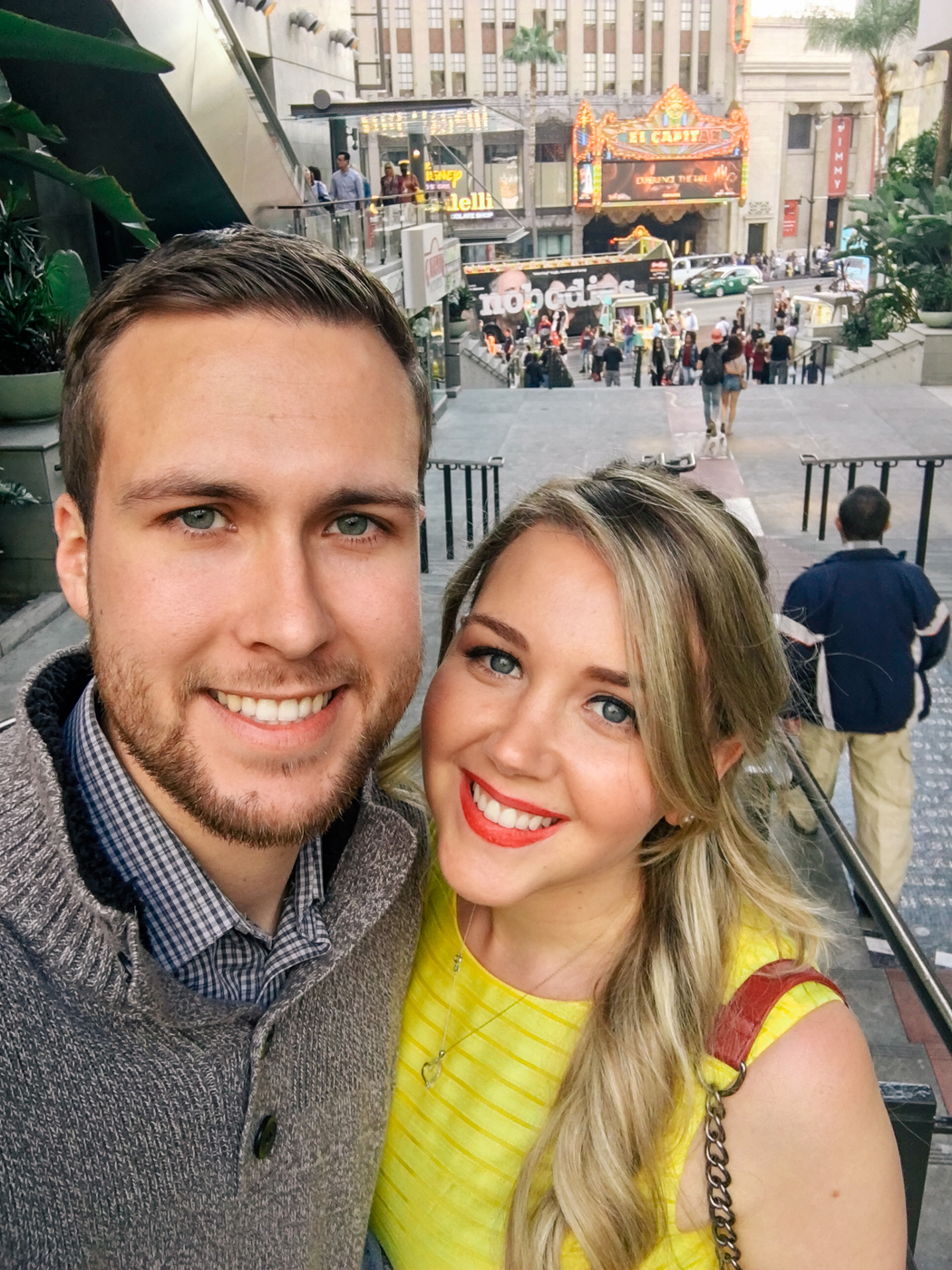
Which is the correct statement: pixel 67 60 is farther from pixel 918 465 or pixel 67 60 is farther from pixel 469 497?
pixel 918 465

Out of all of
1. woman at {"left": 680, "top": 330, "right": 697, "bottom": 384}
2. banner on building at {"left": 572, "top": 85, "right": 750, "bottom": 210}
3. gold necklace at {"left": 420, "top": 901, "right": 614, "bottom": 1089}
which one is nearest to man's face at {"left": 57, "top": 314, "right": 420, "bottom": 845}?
gold necklace at {"left": 420, "top": 901, "right": 614, "bottom": 1089}

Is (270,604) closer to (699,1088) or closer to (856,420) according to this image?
(699,1088)

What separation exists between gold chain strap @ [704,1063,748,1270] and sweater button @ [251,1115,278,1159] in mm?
681

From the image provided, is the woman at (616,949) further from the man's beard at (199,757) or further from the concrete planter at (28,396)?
the concrete planter at (28,396)

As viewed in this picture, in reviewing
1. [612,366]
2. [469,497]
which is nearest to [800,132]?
[612,366]

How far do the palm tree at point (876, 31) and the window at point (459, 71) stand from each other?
20.6 m

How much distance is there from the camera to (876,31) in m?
41.4

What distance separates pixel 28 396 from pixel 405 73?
5754 centimetres

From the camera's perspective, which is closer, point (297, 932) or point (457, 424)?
point (297, 932)

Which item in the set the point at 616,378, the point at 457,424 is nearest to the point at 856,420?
the point at 457,424

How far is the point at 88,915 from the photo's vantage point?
1318 mm

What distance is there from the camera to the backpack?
15.6 m

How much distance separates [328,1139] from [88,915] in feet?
2.12

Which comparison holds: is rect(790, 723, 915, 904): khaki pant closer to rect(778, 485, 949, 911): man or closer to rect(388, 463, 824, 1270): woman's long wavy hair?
rect(778, 485, 949, 911): man
